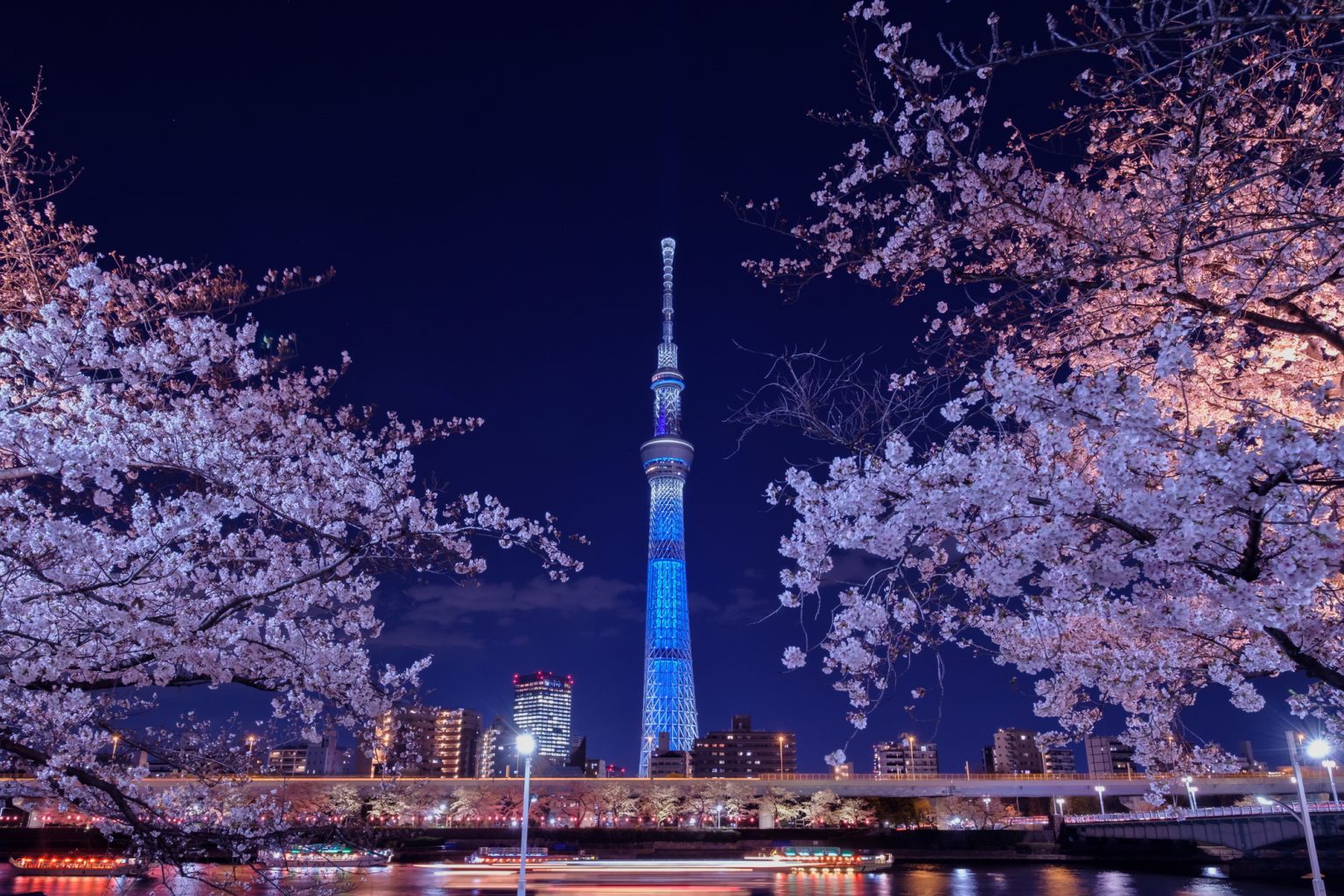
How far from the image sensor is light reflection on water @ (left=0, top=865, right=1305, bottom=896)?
29.6 metres

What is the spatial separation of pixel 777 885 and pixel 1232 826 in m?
22.4

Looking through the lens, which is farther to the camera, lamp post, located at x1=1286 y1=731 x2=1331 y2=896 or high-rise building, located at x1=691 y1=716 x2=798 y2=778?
high-rise building, located at x1=691 y1=716 x2=798 y2=778

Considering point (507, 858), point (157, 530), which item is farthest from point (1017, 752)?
point (157, 530)

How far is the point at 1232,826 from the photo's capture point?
3944cm

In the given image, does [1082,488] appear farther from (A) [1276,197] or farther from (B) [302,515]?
(B) [302,515]

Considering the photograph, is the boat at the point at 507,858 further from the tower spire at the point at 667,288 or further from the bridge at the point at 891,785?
the tower spire at the point at 667,288

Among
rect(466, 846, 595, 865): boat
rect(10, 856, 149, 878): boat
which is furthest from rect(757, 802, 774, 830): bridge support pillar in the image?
rect(10, 856, 149, 878): boat

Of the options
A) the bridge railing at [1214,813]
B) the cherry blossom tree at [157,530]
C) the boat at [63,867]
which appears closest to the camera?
the cherry blossom tree at [157,530]

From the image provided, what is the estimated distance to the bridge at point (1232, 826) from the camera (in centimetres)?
3503

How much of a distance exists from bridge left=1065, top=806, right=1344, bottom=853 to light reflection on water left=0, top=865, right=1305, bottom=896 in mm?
2370

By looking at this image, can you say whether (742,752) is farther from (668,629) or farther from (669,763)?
(668,629)

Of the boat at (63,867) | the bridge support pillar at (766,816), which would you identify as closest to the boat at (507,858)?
the boat at (63,867)

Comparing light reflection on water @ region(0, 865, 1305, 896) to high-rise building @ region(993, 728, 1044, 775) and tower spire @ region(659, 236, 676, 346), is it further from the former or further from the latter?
high-rise building @ region(993, 728, 1044, 775)

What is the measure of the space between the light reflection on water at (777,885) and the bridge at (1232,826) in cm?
237
